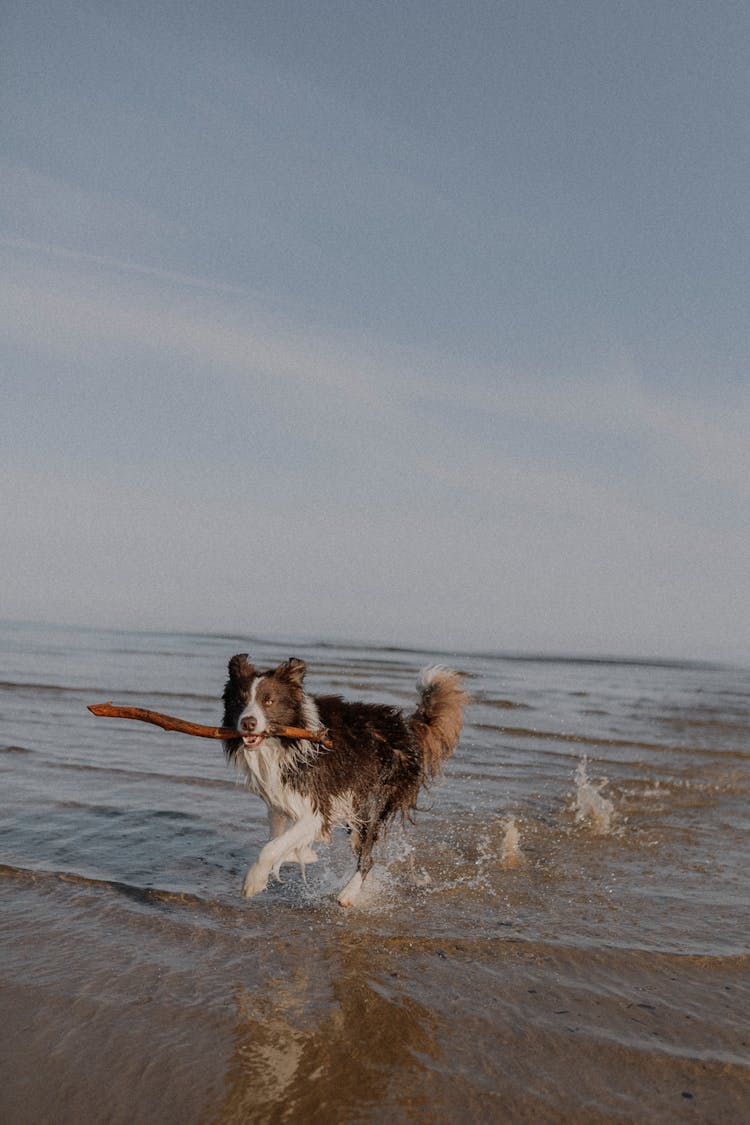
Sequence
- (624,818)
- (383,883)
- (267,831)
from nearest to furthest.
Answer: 1. (383,883)
2. (267,831)
3. (624,818)

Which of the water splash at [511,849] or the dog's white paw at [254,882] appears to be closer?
the dog's white paw at [254,882]

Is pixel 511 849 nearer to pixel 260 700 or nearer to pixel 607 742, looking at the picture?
pixel 260 700

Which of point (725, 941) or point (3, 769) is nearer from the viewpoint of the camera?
point (725, 941)

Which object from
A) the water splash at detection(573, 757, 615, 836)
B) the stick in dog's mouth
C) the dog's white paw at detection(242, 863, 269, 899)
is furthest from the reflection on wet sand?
the water splash at detection(573, 757, 615, 836)

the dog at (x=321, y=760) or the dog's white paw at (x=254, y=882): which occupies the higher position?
the dog at (x=321, y=760)

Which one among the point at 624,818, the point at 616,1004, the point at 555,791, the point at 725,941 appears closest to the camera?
the point at 616,1004

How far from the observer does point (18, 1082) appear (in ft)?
Answer: 11.6

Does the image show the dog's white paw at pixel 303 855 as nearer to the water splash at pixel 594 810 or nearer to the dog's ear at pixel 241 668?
the dog's ear at pixel 241 668

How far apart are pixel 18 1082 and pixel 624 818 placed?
6.89 m

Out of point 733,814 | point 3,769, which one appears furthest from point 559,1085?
point 3,769

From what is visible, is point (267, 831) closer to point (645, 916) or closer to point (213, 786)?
point (213, 786)

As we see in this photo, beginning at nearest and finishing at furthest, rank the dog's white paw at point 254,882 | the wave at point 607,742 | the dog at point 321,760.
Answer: the dog's white paw at point 254,882
the dog at point 321,760
the wave at point 607,742

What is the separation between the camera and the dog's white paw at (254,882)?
5672 mm

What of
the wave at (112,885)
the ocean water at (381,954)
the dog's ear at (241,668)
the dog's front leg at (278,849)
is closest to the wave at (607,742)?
the ocean water at (381,954)
